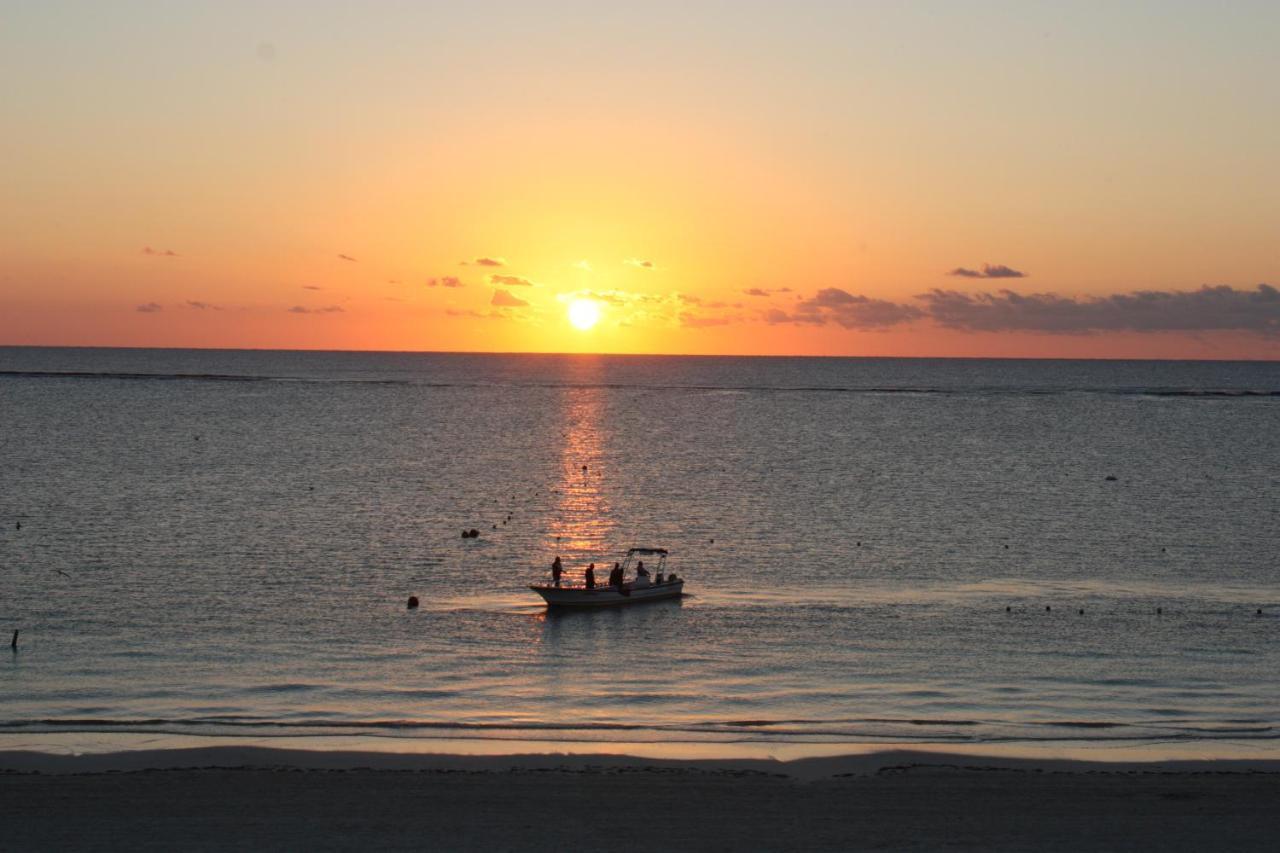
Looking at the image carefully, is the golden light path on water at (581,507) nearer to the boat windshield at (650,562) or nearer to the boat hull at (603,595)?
the boat windshield at (650,562)

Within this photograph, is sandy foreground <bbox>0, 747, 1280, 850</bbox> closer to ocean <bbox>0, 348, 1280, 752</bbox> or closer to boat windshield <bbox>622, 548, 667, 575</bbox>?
ocean <bbox>0, 348, 1280, 752</bbox>

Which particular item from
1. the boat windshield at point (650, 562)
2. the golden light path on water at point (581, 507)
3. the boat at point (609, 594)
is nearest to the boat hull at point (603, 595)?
the boat at point (609, 594)

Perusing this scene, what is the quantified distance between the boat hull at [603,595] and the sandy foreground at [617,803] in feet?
60.7

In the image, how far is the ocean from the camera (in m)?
31.9

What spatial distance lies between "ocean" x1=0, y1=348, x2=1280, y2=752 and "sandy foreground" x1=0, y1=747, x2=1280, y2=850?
10.2ft

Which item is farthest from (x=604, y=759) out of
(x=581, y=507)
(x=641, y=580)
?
(x=581, y=507)

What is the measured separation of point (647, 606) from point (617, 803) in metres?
23.2

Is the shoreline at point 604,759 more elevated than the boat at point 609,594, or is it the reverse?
the boat at point 609,594

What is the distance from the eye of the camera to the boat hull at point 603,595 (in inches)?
1796

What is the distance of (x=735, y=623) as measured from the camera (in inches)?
1695

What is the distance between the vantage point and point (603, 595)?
153ft

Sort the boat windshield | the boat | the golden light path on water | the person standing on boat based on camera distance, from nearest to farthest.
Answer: the boat < the person standing on boat < the boat windshield < the golden light path on water

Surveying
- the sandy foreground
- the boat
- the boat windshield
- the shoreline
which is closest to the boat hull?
the boat

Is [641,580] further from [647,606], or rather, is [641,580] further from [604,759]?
[604,759]
